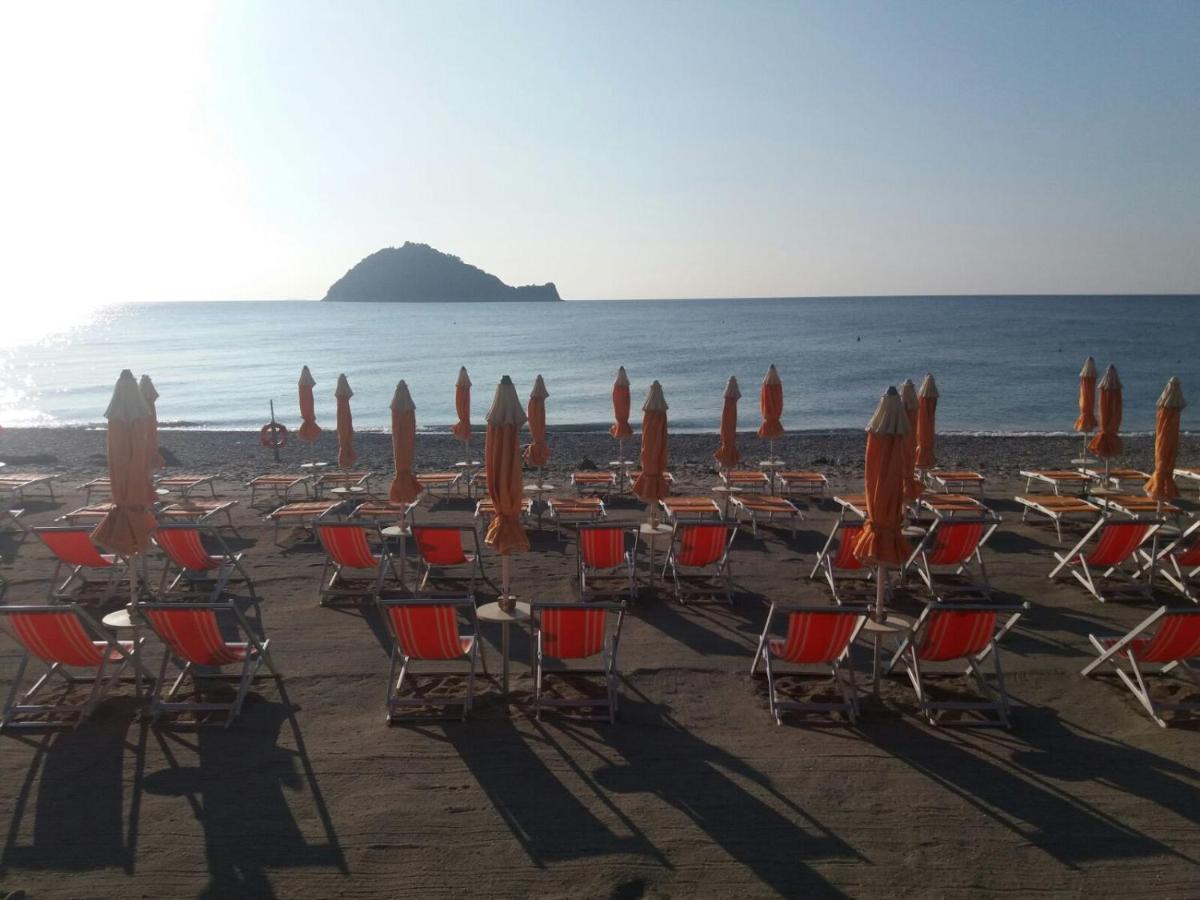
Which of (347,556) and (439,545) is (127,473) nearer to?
(347,556)

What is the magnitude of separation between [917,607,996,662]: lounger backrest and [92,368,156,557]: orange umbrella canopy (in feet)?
20.9

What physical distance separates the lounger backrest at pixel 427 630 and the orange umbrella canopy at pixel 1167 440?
8486 mm

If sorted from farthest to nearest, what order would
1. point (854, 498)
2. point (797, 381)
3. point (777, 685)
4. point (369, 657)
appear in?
point (797, 381)
point (854, 498)
point (369, 657)
point (777, 685)

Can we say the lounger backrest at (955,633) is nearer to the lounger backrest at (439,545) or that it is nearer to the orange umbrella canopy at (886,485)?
the orange umbrella canopy at (886,485)

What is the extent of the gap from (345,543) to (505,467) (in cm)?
276

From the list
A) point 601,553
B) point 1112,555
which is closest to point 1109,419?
point 1112,555

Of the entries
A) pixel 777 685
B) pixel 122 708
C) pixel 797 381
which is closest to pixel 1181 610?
pixel 777 685

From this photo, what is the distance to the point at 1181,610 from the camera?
5.63 m

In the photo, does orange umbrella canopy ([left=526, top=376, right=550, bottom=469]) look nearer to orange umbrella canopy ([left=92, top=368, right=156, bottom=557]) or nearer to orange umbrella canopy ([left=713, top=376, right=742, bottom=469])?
orange umbrella canopy ([left=713, top=376, right=742, bottom=469])

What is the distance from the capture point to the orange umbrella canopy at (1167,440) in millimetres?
9500

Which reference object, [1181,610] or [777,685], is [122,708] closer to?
[777,685]

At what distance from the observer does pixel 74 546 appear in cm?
847

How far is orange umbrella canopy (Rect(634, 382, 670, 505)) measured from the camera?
957cm

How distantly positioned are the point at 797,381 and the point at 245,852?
47.1m
